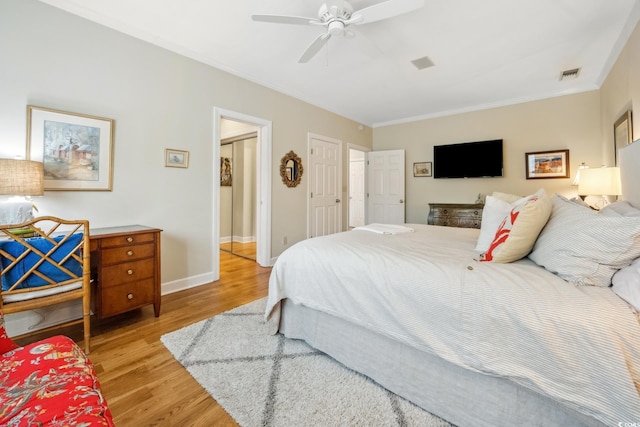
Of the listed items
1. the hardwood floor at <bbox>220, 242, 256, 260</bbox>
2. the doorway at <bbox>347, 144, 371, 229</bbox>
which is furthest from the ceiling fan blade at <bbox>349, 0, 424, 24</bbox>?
the doorway at <bbox>347, 144, 371, 229</bbox>

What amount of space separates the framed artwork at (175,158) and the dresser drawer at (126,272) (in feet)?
3.67

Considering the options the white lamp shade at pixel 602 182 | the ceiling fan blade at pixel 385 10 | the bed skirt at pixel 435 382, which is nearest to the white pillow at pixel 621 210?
the bed skirt at pixel 435 382

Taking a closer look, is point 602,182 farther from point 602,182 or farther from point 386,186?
point 386,186

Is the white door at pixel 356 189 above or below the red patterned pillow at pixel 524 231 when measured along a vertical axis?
above

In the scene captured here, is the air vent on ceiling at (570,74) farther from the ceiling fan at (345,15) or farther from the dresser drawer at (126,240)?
the dresser drawer at (126,240)

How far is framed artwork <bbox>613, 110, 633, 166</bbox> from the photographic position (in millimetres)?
2527

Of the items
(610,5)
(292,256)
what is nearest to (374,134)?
(610,5)

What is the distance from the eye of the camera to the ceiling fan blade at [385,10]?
181 centimetres

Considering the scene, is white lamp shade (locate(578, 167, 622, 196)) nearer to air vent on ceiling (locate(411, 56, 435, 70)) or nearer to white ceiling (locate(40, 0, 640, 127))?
white ceiling (locate(40, 0, 640, 127))

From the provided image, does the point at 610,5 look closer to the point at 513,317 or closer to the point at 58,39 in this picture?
the point at 513,317

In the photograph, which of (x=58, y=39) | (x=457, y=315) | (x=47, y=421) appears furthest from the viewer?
(x=58, y=39)

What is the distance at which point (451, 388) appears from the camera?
1265 millimetres

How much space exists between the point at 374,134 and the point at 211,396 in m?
5.72

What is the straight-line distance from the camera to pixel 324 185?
4.92m
